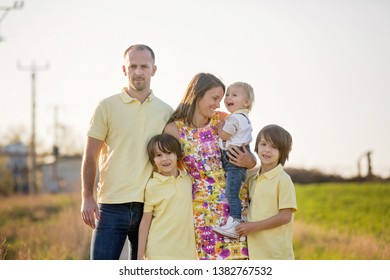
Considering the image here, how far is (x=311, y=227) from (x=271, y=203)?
888cm

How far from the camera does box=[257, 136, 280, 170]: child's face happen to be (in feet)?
15.8

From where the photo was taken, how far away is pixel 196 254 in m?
4.85

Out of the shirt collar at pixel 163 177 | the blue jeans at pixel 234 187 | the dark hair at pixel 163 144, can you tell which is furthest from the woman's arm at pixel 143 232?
the blue jeans at pixel 234 187

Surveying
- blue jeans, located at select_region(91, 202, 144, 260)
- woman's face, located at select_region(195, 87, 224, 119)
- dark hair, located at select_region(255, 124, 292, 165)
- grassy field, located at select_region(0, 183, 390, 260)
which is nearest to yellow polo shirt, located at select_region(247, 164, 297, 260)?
dark hair, located at select_region(255, 124, 292, 165)

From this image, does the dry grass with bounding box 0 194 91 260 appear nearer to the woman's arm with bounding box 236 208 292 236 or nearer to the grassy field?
the grassy field

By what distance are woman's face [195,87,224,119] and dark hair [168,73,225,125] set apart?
24 mm

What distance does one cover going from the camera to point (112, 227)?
4711 millimetres

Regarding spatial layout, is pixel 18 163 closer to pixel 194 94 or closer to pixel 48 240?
pixel 48 240

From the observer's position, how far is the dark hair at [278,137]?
189 inches

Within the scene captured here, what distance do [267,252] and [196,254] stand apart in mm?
466

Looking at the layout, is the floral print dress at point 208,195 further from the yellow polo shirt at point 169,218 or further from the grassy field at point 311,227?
the grassy field at point 311,227

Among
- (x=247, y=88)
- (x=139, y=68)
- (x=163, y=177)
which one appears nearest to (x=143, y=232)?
(x=163, y=177)
